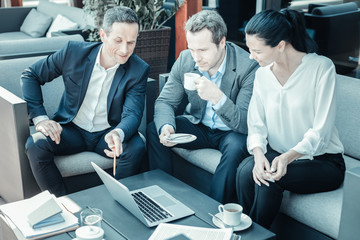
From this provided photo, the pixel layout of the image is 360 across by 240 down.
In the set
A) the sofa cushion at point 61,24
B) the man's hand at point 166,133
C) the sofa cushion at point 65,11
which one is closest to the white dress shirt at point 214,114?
the man's hand at point 166,133

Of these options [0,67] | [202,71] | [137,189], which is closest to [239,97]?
[202,71]

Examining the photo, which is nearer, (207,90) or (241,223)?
(241,223)

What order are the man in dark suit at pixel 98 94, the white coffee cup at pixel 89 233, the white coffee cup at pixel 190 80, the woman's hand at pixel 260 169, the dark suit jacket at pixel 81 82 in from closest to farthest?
1. the white coffee cup at pixel 89 233
2. the woman's hand at pixel 260 169
3. the white coffee cup at pixel 190 80
4. the man in dark suit at pixel 98 94
5. the dark suit jacket at pixel 81 82

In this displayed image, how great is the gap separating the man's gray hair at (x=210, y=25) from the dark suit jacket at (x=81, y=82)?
0.41 m

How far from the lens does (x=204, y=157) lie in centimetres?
247

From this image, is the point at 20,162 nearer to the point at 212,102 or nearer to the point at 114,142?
the point at 114,142

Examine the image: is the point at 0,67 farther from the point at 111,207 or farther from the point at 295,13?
the point at 295,13

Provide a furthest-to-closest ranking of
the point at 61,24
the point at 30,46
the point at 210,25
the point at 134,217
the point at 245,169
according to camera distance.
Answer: the point at 61,24 → the point at 30,46 → the point at 210,25 → the point at 245,169 → the point at 134,217

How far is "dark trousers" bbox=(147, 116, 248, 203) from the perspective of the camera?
7.41 ft

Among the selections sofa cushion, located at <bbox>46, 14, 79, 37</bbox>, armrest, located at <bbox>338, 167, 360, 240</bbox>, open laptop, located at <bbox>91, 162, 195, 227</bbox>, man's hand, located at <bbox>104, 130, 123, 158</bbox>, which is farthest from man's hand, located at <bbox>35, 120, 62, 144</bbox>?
sofa cushion, located at <bbox>46, 14, 79, 37</bbox>

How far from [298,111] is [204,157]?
1.94 feet

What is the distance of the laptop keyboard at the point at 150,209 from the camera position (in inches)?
70.2

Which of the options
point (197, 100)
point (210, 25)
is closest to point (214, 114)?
point (197, 100)

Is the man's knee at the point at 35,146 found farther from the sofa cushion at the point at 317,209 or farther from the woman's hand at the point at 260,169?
the sofa cushion at the point at 317,209
